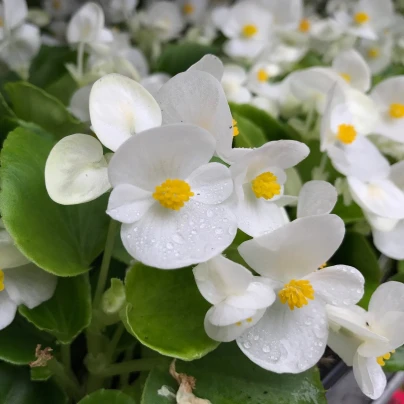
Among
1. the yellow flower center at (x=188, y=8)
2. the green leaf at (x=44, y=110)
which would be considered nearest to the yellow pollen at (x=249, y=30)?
the yellow flower center at (x=188, y=8)

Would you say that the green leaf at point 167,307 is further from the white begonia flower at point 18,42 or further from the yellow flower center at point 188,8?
the yellow flower center at point 188,8

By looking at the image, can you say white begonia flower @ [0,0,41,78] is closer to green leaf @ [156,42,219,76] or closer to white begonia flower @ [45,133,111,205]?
green leaf @ [156,42,219,76]

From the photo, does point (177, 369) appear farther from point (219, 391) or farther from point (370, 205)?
point (370, 205)

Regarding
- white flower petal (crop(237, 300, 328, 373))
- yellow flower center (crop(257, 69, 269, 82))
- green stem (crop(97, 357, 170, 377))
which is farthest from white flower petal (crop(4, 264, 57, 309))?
yellow flower center (crop(257, 69, 269, 82))

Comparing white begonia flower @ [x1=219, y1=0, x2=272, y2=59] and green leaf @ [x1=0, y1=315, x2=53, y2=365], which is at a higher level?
white begonia flower @ [x1=219, y1=0, x2=272, y2=59]

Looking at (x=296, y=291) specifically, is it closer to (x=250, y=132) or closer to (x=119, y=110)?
(x=119, y=110)

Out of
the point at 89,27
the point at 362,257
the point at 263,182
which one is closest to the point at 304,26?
the point at 89,27
